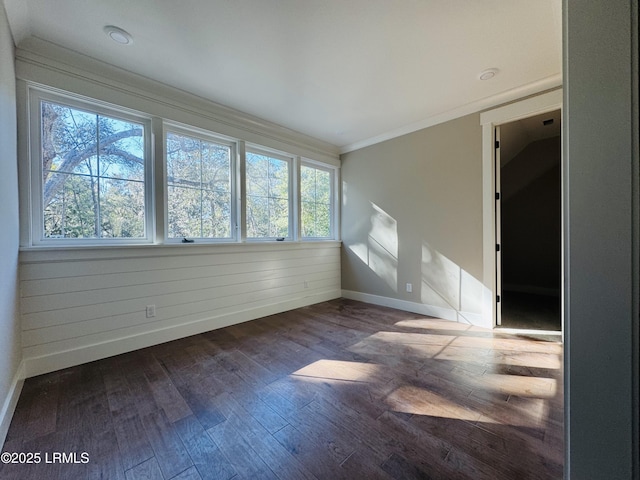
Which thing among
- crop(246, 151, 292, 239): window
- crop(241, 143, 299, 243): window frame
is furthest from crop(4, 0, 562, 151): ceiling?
crop(246, 151, 292, 239): window

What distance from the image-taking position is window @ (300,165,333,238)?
13.5 feet

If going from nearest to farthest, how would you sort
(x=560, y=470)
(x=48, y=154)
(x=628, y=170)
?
(x=628, y=170) < (x=560, y=470) < (x=48, y=154)

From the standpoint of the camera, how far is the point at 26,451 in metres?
1.27

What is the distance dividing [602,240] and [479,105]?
2940mm

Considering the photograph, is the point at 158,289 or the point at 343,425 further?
the point at 158,289

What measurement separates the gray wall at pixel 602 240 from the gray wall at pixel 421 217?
8.29 ft

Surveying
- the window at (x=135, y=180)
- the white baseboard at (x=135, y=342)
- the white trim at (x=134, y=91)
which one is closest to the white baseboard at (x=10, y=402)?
the white baseboard at (x=135, y=342)

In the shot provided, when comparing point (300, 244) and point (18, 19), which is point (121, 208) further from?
point (300, 244)

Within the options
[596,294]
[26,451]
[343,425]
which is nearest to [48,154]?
[26,451]

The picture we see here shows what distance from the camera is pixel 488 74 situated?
241 cm

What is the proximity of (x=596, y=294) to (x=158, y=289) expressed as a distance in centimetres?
310

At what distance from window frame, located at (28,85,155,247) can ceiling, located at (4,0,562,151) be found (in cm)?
38

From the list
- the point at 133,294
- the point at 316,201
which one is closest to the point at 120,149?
the point at 133,294

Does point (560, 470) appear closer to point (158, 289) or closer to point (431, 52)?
point (431, 52)
